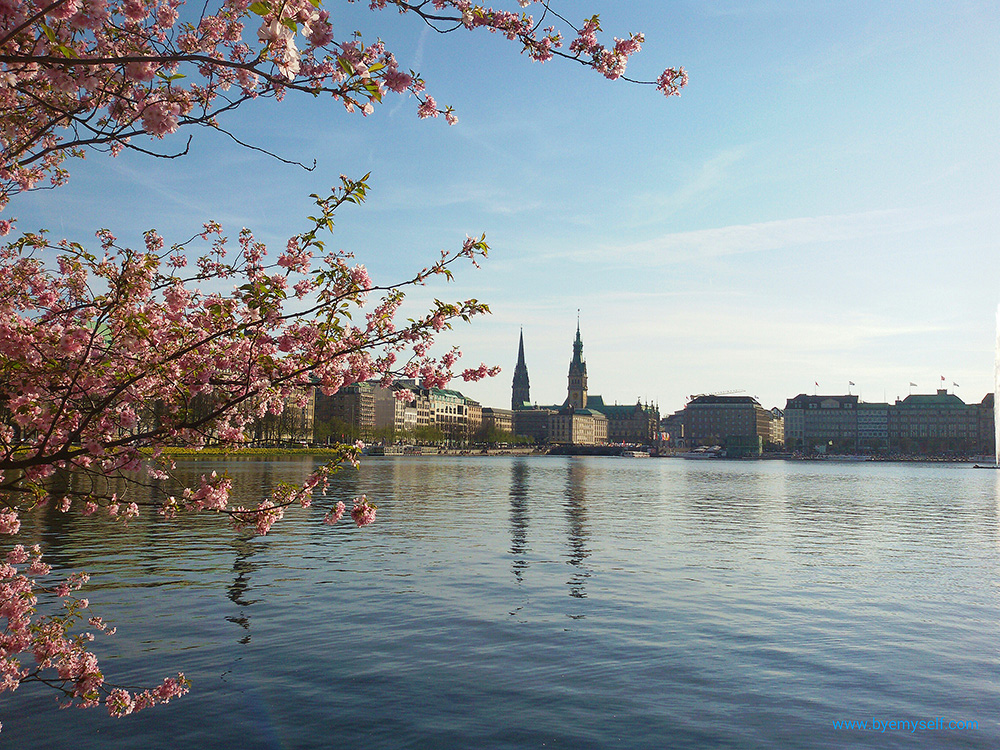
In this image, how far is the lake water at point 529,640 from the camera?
1207cm

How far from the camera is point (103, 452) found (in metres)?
8.04

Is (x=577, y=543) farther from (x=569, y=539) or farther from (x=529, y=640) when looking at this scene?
(x=529, y=640)

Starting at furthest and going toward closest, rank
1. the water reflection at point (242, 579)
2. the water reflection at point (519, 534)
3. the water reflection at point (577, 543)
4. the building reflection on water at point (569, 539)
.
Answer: the water reflection at point (519, 534)
the building reflection on water at point (569, 539)
the water reflection at point (577, 543)
the water reflection at point (242, 579)

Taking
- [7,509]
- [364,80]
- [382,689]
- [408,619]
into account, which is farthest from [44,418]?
[408,619]

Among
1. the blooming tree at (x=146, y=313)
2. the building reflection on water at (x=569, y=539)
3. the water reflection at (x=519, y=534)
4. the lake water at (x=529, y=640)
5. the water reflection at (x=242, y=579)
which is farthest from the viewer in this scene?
the water reflection at (x=519, y=534)

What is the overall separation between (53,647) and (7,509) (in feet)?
6.68

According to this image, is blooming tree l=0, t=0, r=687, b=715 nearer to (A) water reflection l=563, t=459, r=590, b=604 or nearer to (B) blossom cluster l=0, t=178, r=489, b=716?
(B) blossom cluster l=0, t=178, r=489, b=716

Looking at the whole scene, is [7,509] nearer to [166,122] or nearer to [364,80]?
[166,122]

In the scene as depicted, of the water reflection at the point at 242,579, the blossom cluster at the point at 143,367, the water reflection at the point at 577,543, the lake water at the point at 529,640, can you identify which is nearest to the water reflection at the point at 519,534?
the lake water at the point at 529,640

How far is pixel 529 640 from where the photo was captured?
673 inches

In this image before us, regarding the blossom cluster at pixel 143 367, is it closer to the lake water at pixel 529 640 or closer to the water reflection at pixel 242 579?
the lake water at pixel 529 640

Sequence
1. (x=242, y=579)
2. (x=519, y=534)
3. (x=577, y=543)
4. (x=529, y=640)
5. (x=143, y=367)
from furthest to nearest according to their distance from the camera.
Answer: (x=519, y=534)
(x=577, y=543)
(x=242, y=579)
(x=529, y=640)
(x=143, y=367)

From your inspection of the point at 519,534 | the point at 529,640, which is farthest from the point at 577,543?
the point at 529,640

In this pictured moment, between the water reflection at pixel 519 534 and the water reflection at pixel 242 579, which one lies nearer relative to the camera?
the water reflection at pixel 242 579
